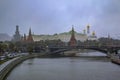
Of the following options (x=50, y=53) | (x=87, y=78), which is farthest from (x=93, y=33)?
(x=87, y=78)

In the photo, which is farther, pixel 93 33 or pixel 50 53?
pixel 93 33

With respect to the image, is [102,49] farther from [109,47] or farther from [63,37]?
[63,37]

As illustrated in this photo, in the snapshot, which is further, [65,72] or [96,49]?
[96,49]

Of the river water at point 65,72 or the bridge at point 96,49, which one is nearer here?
the river water at point 65,72

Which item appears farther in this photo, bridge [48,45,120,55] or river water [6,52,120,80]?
bridge [48,45,120,55]

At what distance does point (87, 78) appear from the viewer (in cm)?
2936

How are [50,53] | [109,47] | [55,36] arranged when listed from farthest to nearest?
[55,36] < [50,53] < [109,47]

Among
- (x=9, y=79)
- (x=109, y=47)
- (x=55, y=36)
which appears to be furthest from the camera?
(x=55, y=36)

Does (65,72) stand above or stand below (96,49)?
below

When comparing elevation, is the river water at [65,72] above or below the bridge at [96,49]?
below

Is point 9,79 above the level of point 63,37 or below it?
below

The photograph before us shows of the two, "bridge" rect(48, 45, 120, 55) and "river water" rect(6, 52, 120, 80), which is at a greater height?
"bridge" rect(48, 45, 120, 55)

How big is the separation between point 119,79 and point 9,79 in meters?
10.8

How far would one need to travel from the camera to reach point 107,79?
93.7ft
